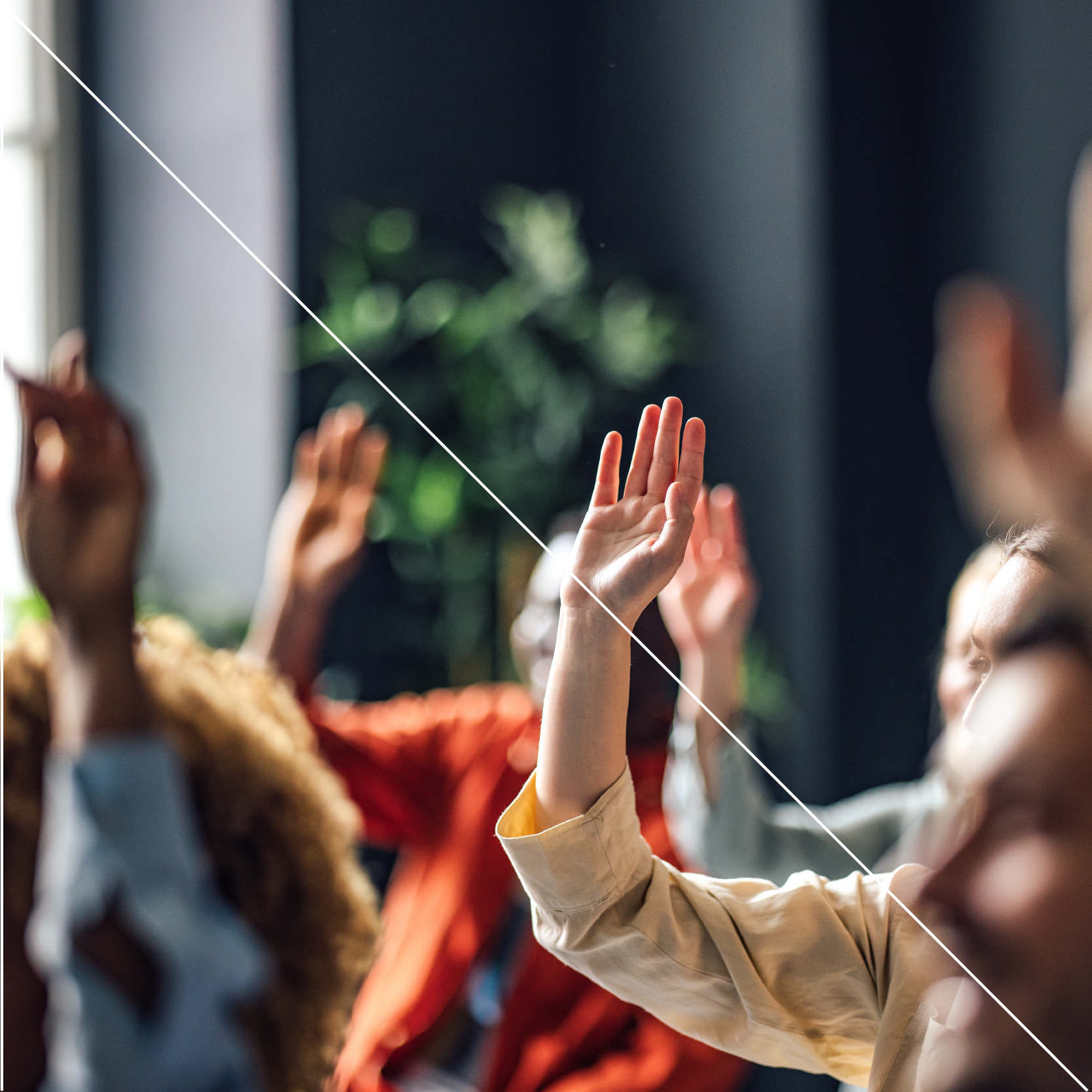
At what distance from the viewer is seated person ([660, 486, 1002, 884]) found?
308 millimetres

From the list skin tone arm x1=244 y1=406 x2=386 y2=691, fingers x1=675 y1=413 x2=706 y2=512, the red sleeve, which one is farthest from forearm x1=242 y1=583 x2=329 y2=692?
fingers x1=675 y1=413 x2=706 y2=512

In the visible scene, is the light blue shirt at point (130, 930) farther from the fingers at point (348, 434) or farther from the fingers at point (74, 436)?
the fingers at point (348, 434)

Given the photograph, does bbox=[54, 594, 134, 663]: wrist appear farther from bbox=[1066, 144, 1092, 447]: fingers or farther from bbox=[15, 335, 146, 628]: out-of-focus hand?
bbox=[1066, 144, 1092, 447]: fingers

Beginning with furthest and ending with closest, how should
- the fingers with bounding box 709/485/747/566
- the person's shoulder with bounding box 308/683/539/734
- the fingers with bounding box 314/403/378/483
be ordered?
the person's shoulder with bounding box 308/683/539/734
the fingers with bounding box 314/403/378/483
the fingers with bounding box 709/485/747/566

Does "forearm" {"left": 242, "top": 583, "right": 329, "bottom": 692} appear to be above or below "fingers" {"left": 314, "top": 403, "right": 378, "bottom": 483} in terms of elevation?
below

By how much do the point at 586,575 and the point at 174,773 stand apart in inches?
4.7

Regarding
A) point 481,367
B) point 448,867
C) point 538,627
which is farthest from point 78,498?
point 481,367

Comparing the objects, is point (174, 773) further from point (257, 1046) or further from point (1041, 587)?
point (1041, 587)

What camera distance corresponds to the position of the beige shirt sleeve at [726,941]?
292 millimetres

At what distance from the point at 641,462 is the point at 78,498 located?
0.15 metres

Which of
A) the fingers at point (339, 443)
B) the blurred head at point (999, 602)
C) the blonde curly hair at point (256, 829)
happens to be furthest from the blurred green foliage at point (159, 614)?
the blurred head at point (999, 602)

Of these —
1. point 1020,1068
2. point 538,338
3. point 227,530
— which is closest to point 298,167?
point 227,530

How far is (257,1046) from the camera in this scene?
29cm

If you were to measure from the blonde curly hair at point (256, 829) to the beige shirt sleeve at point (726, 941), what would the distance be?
0.22 ft
